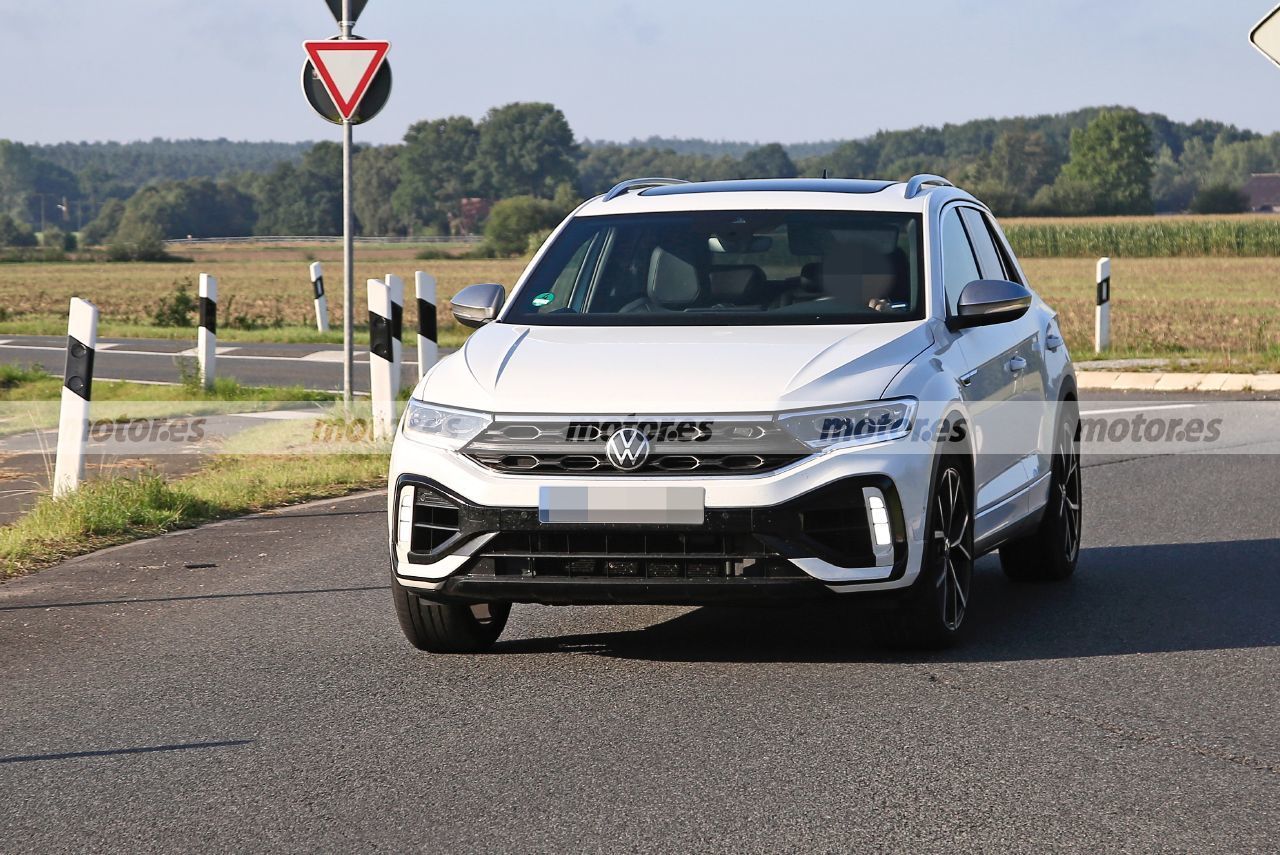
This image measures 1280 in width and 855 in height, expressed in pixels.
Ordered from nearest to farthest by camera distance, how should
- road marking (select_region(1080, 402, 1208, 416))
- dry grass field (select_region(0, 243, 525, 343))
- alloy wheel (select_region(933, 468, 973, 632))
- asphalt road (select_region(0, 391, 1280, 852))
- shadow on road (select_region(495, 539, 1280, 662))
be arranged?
asphalt road (select_region(0, 391, 1280, 852)) < alloy wheel (select_region(933, 468, 973, 632)) < shadow on road (select_region(495, 539, 1280, 662)) < road marking (select_region(1080, 402, 1208, 416)) < dry grass field (select_region(0, 243, 525, 343))

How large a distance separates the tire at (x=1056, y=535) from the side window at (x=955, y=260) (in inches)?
39.0

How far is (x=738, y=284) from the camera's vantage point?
24.3 ft

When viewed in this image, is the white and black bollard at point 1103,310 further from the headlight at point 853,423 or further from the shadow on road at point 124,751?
the shadow on road at point 124,751

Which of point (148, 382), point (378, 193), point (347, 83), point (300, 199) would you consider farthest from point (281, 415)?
point (378, 193)

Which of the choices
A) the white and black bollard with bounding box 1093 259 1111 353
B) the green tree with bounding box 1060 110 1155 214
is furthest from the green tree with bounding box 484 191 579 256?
the white and black bollard with bounding box 1093 259 1111 353

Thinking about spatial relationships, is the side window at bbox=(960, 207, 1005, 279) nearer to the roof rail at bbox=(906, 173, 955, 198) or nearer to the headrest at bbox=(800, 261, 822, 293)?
the roof rail at bbox=(906, 173, 955, 198)

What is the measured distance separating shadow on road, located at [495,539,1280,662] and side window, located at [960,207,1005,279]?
4.66ft

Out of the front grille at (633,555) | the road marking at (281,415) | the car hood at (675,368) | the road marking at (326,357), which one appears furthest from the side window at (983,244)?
the road marking at (326,357)

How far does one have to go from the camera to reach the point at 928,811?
468cm

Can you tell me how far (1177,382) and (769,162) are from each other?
171356mm

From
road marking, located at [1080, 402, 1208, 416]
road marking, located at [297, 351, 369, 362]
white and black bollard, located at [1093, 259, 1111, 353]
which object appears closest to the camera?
road marking, located at [1080, 402, 1208, 416]

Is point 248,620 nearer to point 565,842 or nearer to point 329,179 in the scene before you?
point 565,842

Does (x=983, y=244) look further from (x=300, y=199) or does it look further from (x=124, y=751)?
(x=300, y=199)

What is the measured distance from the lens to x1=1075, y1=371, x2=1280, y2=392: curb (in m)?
18.2
